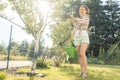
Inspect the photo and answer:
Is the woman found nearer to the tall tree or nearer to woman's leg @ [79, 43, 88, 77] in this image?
woman's leg @ [79, 43, 88, 77]

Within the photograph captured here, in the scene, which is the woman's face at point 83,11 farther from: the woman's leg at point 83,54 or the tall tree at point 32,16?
the tall tree at point 32,16

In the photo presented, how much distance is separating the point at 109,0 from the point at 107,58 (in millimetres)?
23212

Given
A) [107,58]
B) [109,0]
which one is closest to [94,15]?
[109,0]

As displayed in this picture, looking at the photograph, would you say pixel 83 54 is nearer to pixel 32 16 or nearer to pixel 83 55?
pixel 83 55

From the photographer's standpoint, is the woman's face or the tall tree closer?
the woman's face

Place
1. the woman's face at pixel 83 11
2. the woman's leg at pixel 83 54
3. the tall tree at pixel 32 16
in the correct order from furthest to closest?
the tall tree at pixel 32 16 → the woman's face at pixel 83 11 → the woman's leg at pixel 83 54

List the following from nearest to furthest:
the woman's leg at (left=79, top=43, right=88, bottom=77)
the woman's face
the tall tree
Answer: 1. the woman's leg at (left=79, top=43, right=88, bottom=77)
2. the woman's face
3. the tall tree

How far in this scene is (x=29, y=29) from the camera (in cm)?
939

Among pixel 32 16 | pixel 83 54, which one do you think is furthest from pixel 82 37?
pixel 32 16

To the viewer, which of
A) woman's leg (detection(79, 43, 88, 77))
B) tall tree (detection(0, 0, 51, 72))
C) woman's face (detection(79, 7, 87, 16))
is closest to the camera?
woman's leg (detection(79, 43, 88, 77))

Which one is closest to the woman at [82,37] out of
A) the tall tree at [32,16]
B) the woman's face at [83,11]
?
the woman's face at [83,11]

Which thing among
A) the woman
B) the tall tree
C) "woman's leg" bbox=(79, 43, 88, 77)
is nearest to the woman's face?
the woman

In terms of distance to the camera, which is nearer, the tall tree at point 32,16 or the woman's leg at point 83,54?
the woman's leg at point 83,54

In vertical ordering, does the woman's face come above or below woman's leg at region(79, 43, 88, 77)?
above
